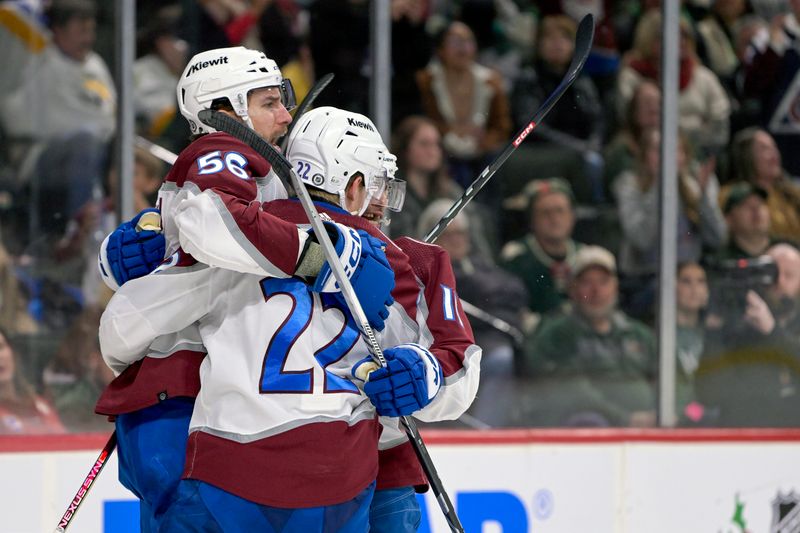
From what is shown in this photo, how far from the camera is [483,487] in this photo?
414 cm

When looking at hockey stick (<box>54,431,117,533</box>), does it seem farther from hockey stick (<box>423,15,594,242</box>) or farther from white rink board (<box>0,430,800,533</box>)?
white rink board (<box>0,430,800,533</box>)

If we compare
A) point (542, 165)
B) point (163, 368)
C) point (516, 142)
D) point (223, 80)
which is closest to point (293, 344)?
point (163, 368)

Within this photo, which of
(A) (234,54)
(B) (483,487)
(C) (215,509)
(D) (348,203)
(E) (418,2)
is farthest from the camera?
(E) (418,2)

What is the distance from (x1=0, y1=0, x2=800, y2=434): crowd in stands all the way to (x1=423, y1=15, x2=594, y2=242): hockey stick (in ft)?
4.91

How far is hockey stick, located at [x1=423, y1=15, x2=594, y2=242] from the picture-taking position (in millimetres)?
2904

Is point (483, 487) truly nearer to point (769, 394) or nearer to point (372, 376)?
point (769, 394)

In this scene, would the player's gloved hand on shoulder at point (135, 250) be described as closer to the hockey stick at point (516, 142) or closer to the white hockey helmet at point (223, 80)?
the white hockey helmet at point (223, 80)

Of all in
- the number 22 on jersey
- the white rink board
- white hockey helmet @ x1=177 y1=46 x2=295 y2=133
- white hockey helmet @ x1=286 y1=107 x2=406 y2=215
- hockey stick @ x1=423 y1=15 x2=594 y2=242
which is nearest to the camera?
the number 22 on jersey

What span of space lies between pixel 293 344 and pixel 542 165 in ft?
8.89

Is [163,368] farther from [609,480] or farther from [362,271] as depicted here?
[609,480]

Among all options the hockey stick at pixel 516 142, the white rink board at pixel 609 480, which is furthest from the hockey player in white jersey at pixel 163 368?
the white rink board at pixel 609 480

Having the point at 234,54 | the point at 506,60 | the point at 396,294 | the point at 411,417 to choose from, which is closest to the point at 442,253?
the point at 396,294

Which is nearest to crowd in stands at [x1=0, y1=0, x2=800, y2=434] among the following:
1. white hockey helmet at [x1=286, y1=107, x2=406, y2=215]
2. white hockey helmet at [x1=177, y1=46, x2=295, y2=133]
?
white hockey helmet at [x1=177, y1=46, x2=295, y2=133]

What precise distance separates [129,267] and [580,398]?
100 inches
